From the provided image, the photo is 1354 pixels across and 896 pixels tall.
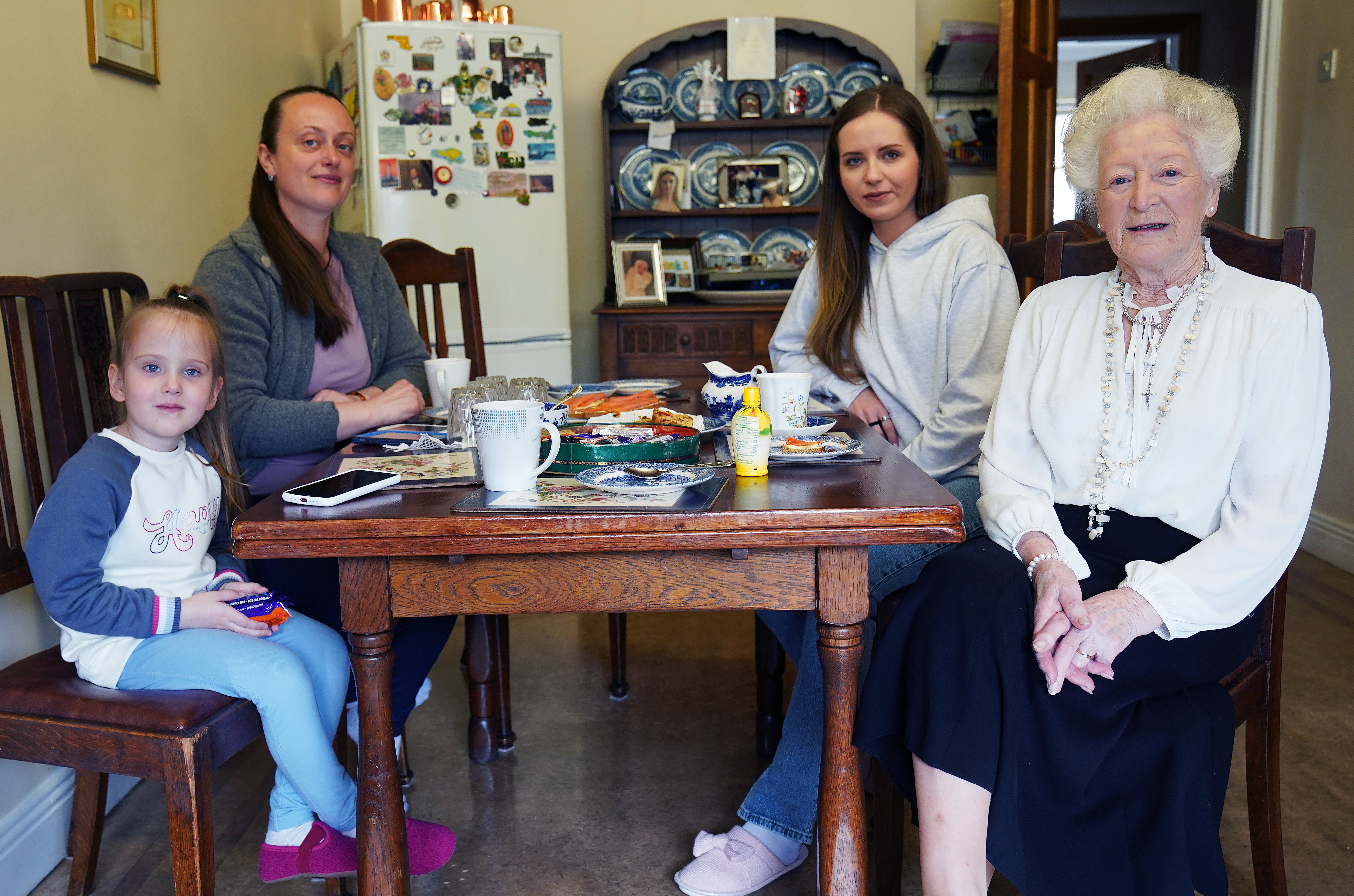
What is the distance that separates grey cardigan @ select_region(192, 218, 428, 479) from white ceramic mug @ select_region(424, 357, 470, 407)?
19cm

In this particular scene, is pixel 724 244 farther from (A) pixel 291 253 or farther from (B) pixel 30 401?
(B) pixel 30 401

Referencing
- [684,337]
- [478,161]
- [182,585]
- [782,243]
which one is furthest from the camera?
[782,243]

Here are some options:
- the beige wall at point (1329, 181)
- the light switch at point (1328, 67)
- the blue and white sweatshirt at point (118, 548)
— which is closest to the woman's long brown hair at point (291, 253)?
the blue and white sweatshirt at point (118, 548)

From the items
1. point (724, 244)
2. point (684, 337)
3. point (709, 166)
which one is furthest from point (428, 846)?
point (709, 166)

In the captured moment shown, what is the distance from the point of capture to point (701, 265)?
4160mm

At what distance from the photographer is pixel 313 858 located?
1417 mm

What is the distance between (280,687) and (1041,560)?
96 centimetres

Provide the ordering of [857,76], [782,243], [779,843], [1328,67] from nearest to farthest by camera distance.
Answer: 1. [779,843]
2. [1328,67]
3. [857,76]
4. [782,243]

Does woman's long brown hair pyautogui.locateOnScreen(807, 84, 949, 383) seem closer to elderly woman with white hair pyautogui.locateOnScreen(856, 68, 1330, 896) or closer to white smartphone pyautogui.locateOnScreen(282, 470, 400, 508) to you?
elderly woman with white hair pyautogui.locateOnScreen(856, 68, 1330, 896)

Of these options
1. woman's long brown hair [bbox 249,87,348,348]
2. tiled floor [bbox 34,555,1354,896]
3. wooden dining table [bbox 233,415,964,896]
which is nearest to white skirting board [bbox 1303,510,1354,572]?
tiled floor [bbox 34,555,1354,896]

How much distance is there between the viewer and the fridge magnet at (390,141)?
3.54 m

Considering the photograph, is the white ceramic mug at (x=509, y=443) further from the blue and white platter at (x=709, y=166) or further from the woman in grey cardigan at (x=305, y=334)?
the blue and white platter at (x=709, y=166)

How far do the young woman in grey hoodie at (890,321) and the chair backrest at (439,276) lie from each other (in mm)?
804

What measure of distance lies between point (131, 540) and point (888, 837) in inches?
42.9
